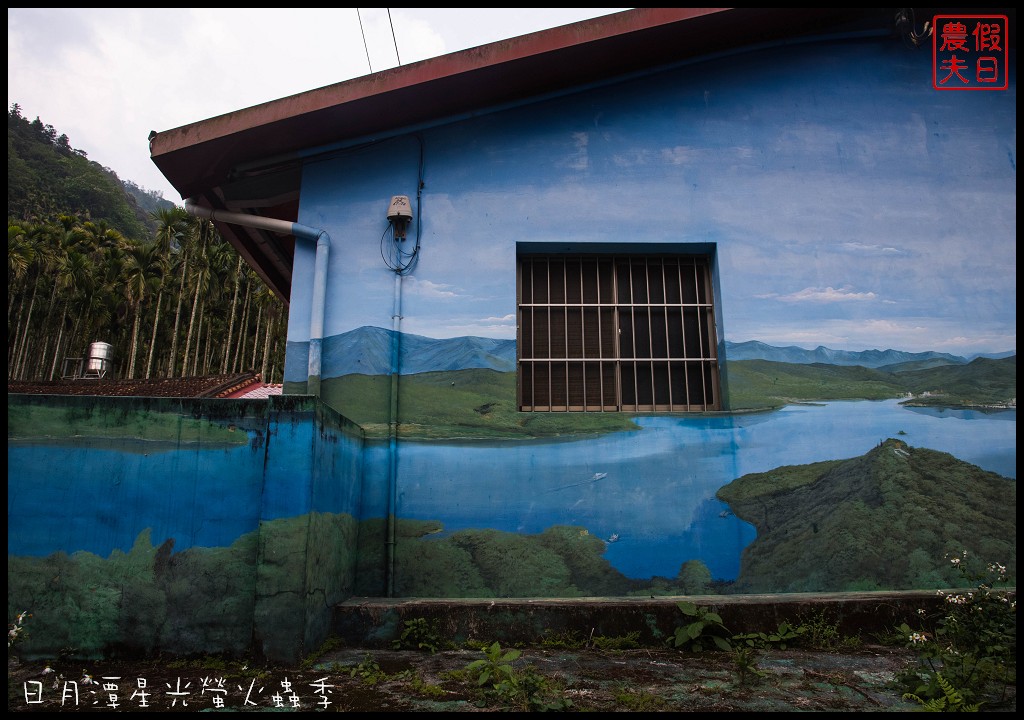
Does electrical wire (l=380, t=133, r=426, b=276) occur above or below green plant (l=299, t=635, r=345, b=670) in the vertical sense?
above

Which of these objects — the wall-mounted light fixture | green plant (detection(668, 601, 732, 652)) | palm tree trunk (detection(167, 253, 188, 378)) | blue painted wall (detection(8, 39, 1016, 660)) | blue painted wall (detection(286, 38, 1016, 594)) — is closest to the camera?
blue painted wall (detection(8, 39, 1016, 660))

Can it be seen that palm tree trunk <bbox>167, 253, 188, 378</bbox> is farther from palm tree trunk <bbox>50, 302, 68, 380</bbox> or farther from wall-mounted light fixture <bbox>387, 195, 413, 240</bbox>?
wall-mounted light fixture <bbox>387, 195, 413, 240</bbox>

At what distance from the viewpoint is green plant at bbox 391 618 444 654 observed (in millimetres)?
4117

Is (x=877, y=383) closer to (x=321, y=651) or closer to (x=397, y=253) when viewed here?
(x=397, y=253)

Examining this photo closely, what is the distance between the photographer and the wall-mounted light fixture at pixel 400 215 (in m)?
5.55

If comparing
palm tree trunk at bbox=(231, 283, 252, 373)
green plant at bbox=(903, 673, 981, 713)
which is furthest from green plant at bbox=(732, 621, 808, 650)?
palm tree trunk at bbox=(231, 283, 252, 373)

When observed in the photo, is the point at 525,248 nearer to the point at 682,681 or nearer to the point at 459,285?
the point at 459,285

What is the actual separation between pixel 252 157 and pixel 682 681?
5.74m

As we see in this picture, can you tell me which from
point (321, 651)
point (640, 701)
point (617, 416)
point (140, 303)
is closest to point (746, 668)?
point (640, 701)

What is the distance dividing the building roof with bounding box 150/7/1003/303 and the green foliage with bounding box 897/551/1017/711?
4.93m

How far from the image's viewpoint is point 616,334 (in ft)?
18.7

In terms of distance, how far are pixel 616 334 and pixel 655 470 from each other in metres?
1.33

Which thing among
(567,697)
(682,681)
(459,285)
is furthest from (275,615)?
(459,285)

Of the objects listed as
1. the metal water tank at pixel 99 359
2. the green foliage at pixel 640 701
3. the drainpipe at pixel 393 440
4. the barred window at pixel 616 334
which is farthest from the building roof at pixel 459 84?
the metal water tank at pixel 99 359
